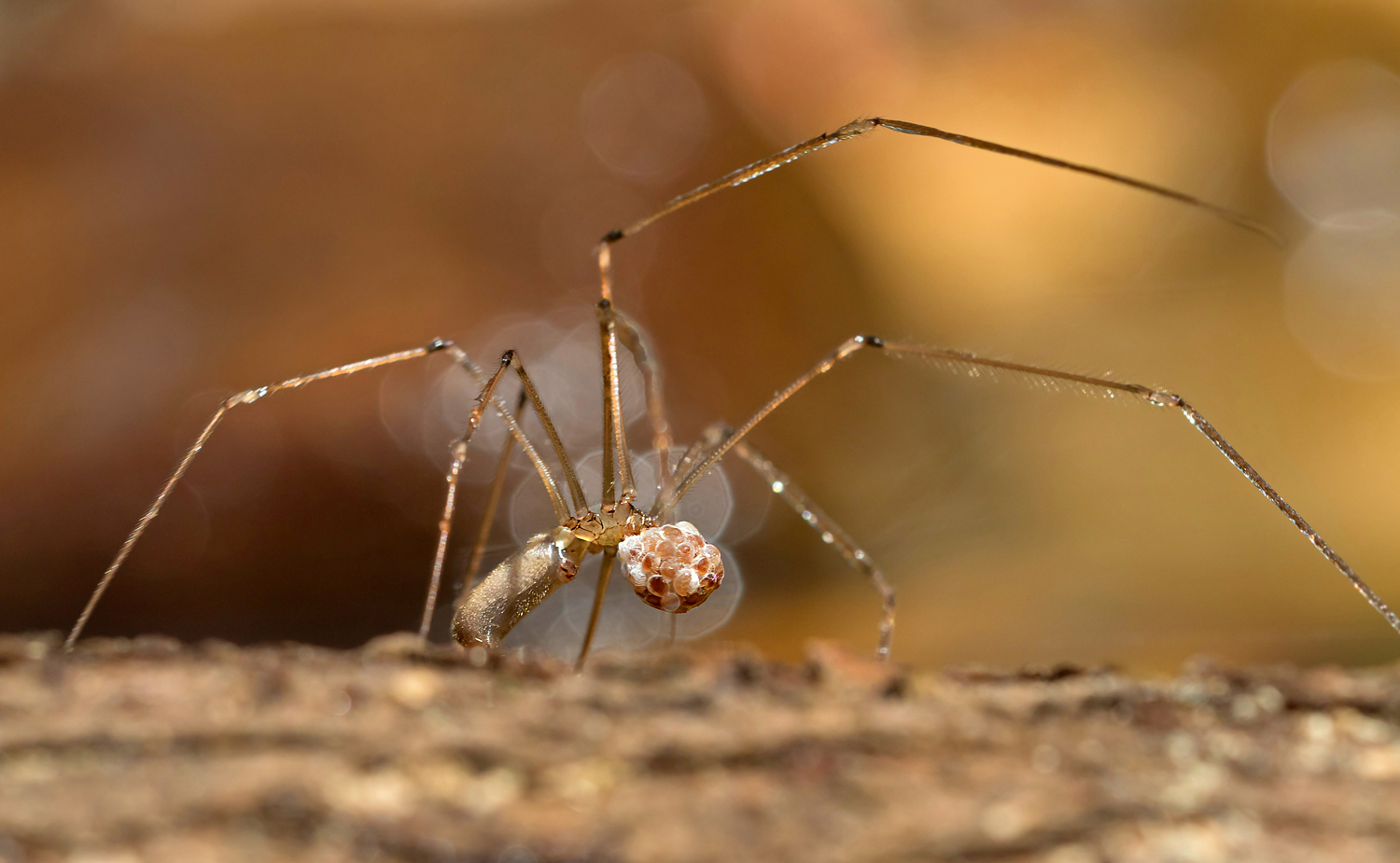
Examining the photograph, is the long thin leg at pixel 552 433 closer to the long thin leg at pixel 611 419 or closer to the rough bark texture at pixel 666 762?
the long thin leg at pixel 611 419

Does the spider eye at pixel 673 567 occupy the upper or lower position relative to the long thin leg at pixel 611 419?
lower

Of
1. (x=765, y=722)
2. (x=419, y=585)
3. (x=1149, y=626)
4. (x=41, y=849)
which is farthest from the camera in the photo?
(x=419, y=585)

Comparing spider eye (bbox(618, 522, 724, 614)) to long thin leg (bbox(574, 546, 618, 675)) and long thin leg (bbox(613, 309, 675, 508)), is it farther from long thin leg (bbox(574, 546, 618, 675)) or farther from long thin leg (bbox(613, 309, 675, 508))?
long thin leg (bbox(613, 309, 675, 508))

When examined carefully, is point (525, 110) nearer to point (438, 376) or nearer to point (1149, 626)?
point (438, 376)

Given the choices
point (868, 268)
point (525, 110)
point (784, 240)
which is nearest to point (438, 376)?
point (525, 110)

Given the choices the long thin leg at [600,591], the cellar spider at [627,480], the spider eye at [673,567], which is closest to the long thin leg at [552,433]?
the cellar spider at [627,480]

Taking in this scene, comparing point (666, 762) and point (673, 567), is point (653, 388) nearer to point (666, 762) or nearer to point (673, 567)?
point (673, 567)
